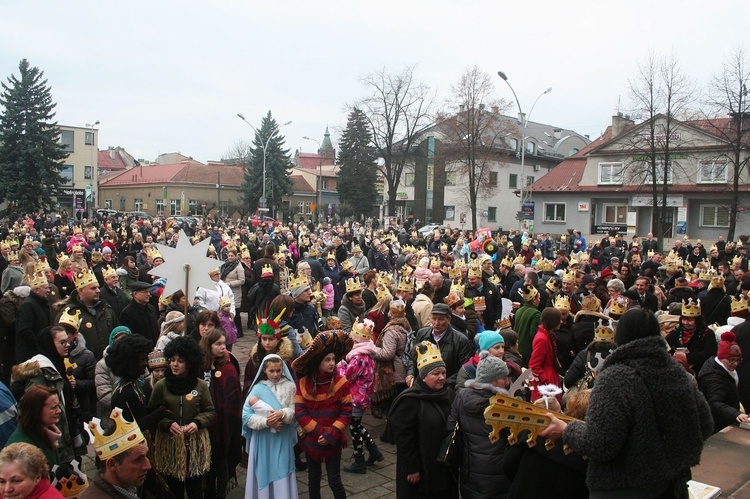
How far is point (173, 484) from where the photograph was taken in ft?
17.0

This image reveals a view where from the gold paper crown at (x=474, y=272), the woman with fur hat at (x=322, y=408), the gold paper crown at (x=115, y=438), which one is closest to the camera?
the gold paper crown at (x=115, y=438)

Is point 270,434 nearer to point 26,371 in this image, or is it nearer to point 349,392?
Answer: point 349,392

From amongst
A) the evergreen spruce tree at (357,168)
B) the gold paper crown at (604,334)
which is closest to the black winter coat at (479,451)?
the gold paper crown at (604,334)

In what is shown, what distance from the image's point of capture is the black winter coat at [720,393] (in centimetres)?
590

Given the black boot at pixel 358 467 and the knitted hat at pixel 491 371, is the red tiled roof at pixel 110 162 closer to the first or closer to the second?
the black boot at pixel 358 467

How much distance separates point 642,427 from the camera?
3.12m

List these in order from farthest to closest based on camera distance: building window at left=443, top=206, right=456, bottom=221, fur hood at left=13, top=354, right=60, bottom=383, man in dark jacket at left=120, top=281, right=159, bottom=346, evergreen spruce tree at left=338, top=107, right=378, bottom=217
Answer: evergreen spruce tree at left=338, top=107, right=378, bottom=217 → building window at left=443, top=206, right=456, bottom=221 → man in dark jacket at left=120, top=281, right=159, bottom=346 → fur hood at left=13, top=354, right=60, bottom=383

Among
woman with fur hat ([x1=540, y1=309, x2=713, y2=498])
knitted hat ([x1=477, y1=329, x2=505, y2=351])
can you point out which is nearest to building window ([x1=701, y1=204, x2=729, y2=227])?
knitted hat ([x1=477, y1=329, x2=505, y2=351])

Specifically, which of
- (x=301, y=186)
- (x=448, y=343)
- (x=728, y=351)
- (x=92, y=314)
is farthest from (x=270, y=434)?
(x=301, y=186)

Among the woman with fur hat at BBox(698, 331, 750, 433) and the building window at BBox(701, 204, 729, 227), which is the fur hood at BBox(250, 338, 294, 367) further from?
the building window at BBox(701, 204, 729, 227)

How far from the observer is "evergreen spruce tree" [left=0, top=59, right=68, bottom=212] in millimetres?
48344

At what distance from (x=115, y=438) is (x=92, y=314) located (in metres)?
4.47

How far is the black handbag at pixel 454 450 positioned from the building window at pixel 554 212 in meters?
48.0

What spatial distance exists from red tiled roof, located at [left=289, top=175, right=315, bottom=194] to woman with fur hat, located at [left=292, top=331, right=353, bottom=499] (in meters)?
81.6
